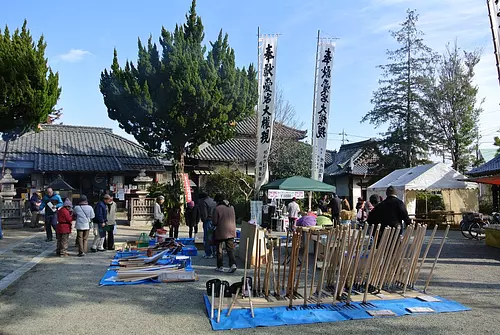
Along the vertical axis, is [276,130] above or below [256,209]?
above

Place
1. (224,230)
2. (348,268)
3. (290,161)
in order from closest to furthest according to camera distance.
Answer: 1. (348,268)
2. (224,230)
3. (290,161)

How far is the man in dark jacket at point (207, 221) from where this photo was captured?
9047mm

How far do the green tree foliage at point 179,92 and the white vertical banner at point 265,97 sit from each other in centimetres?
502

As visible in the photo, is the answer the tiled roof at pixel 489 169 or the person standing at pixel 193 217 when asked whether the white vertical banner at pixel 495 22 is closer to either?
the person standing at pixel 193 217

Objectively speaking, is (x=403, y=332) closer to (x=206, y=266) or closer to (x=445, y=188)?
(x=206, y=266)

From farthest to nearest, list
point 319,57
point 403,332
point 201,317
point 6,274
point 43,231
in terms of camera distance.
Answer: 1. point 43,231
2. point 319,57
3. point 6,274
4. point 201,317
5. point 403,332

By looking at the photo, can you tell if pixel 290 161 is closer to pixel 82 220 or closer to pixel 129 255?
pixel 129 255

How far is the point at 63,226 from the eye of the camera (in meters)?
9.04

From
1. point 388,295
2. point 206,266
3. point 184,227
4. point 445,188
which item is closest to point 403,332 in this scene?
point 388,295

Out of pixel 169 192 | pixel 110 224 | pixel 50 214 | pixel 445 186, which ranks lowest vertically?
pixel 110 224

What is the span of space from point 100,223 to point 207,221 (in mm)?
2779

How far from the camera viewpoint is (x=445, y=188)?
54.9 feet

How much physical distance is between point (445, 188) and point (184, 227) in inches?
441

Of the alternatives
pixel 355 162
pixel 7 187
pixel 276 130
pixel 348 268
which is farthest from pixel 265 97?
pixel 355 162
